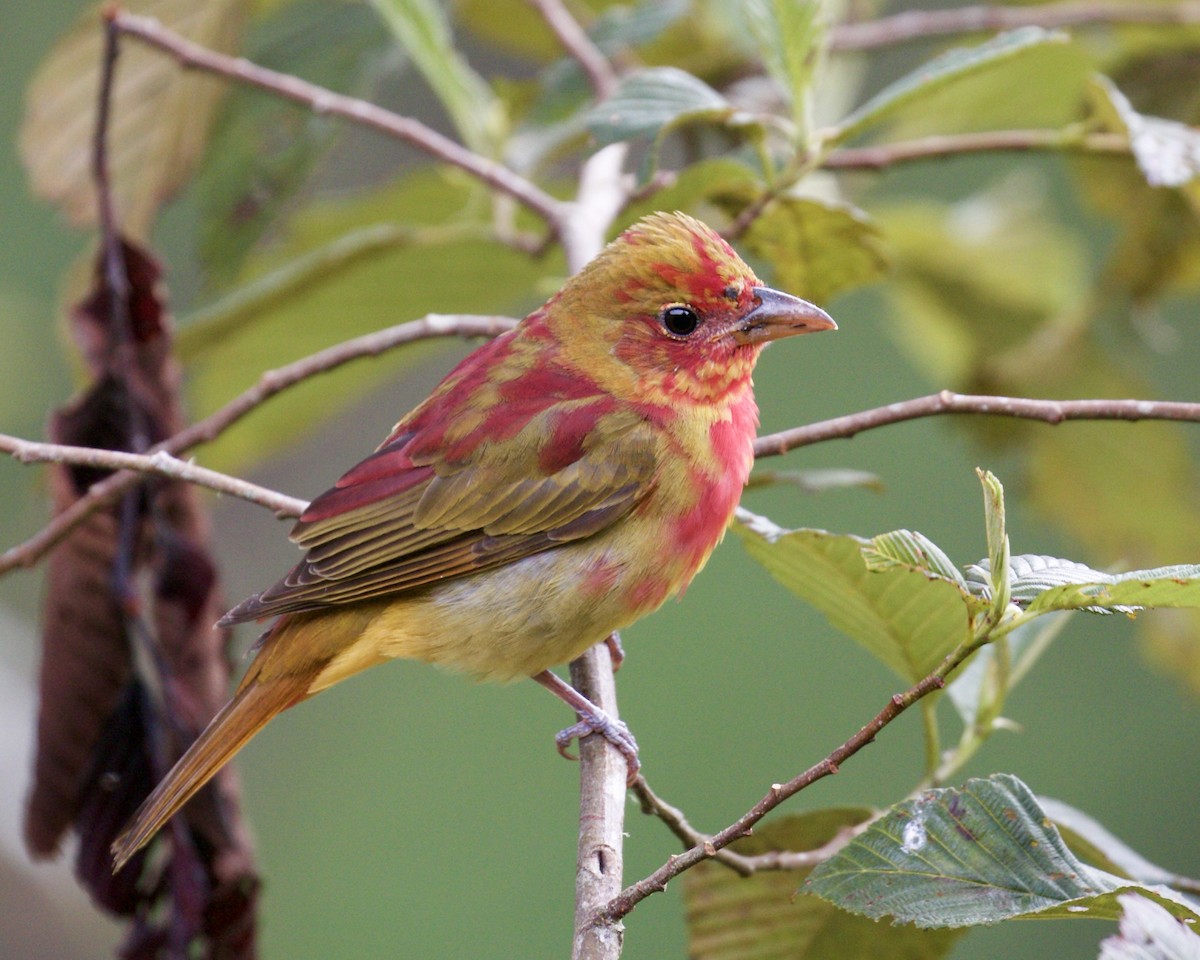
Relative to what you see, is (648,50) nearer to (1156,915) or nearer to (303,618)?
(303,618)

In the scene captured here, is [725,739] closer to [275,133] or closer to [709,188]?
[275,133]

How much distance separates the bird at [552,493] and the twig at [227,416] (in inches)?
8.3

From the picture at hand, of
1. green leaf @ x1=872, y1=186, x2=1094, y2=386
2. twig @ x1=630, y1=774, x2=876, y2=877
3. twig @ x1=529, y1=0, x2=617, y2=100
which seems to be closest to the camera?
twig @ x1=630, y1=774, x2=876, y2=877

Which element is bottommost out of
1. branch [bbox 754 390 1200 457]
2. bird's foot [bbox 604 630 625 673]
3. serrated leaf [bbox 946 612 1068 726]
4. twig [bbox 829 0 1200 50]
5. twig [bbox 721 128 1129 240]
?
serrated leaf [bbox 946 612 1068 726]

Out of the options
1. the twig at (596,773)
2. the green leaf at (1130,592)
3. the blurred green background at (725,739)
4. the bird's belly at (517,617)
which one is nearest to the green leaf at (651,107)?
the twig at (596,773)

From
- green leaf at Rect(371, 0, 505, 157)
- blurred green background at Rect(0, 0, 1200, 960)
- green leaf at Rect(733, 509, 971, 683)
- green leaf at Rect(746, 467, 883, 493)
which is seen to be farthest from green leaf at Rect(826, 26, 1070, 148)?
blurred green background at Rect(0, 0, 1200, 960)

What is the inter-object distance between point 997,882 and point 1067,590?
0.33 m

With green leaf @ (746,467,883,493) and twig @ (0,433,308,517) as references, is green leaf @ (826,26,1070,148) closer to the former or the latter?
green leaf @ (746,467,883,493)

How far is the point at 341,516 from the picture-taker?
238 centimetres

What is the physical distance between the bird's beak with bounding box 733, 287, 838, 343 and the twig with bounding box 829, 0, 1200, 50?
859mm

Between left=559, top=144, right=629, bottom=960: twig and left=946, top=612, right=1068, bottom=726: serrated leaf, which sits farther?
left=946, top=612, right=1068, bottom=726: serrated leaf

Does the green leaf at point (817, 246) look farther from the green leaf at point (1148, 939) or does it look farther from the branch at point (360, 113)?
the green leaf at point (1148, 939)

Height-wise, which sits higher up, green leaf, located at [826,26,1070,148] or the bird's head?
green leaf, located at [826,26,1070,148]

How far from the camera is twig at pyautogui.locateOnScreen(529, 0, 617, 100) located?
2.84 m
